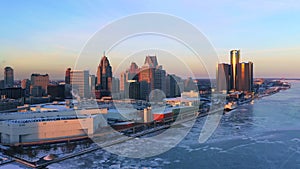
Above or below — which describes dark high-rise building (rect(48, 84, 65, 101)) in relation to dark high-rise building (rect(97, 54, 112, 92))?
below

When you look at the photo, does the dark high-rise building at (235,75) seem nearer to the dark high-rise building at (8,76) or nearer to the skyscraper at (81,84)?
the skyscraper at (81,84)

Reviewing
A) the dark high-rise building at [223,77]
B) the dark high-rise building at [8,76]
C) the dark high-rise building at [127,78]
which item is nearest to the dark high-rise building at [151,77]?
the dark high-rise building at [127,78]

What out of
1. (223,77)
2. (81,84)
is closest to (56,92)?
(81,84)

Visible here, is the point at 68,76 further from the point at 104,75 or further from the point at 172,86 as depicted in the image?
the point at 172,86

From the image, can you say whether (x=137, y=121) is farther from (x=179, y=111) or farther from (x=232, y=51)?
(x=232, y=51)

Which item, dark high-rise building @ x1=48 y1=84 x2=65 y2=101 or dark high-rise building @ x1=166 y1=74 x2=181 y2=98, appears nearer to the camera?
dark high-rise building @ x1=166 y1=74 x2=181 y2=98

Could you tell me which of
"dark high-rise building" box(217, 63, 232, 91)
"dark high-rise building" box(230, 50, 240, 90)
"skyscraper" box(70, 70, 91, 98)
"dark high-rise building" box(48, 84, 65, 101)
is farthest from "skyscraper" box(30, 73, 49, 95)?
"dark high-rise building" box(230, 50, 240, 90)

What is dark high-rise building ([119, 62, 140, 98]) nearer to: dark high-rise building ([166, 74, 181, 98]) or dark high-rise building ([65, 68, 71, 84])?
dark high-rise building ([166, 74, 181, 98])

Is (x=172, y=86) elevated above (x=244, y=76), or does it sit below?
below
